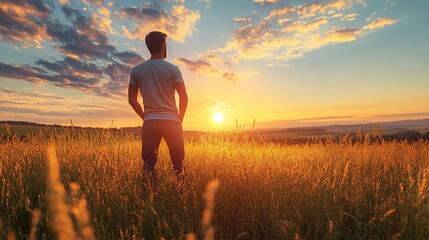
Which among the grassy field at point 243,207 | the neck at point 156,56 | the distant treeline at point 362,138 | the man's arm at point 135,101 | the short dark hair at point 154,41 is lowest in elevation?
the grassy field at point 243,207

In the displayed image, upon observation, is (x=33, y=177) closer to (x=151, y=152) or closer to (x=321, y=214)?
(x=151, y=152)

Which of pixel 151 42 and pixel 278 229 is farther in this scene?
pixel 151 42

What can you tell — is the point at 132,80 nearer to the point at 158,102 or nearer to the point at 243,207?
the point at 158,102

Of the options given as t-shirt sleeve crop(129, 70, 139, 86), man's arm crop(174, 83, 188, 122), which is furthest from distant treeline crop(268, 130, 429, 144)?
→ t-shirt sleeve crop(129, 70, 139, 86)

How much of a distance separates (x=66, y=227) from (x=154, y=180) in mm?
3810

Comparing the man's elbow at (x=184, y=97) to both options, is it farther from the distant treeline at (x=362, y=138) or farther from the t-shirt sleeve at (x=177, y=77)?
the distant treeline at (x=362, y=138)

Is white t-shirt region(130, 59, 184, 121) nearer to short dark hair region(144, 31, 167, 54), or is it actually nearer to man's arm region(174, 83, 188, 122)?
man's arm region(174, 83, 188, 122)

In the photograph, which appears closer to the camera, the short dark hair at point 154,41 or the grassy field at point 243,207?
the grassy field at point 243,207

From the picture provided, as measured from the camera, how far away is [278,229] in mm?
3324

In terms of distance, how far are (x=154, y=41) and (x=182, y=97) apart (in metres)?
0.96

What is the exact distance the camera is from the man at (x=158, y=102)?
447 cm

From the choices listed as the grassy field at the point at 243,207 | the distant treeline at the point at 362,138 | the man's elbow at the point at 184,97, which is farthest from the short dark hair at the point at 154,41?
the distant treeline at the point at 362,138

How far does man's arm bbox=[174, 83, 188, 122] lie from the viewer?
4.59 metres

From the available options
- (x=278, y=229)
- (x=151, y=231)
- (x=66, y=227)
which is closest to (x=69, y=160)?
(x=151, y=231)
